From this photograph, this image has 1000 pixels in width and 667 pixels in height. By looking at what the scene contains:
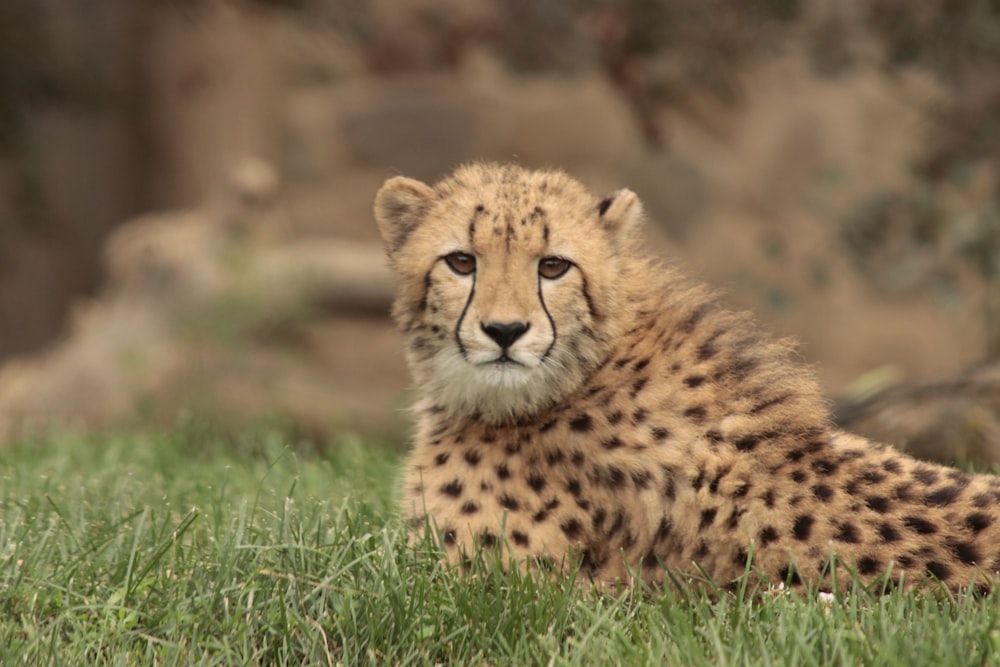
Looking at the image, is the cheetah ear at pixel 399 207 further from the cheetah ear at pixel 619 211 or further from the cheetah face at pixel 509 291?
the cheetah ear at pixel 619 211

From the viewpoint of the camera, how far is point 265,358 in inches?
348

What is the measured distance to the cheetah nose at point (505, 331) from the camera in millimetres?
3229

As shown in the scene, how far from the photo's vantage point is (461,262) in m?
3.39

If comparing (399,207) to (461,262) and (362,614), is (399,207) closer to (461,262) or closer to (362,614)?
(461,262)

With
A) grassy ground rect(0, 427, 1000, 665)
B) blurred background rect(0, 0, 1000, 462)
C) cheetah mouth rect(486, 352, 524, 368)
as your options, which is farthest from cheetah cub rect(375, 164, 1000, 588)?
blurred background rect(0, 0, 1000, 462)

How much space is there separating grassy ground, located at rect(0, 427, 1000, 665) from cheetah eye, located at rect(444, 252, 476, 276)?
0.66 m

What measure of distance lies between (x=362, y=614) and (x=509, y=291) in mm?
849

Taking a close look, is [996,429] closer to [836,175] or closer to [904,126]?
[836,175]

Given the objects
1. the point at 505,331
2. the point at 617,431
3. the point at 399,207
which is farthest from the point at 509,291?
the point at 399,207

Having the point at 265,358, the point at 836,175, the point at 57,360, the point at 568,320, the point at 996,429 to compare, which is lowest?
the point at 57,360

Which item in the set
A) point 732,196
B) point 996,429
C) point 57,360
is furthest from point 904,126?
point 57,360

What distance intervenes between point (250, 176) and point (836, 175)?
12.5 ft

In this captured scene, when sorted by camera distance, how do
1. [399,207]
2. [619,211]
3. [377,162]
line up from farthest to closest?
[377,162]
[399,207]
[619,211]

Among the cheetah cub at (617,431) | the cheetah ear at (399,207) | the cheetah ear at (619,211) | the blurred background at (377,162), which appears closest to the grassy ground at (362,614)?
the cheetah cub at (617,431)
